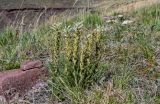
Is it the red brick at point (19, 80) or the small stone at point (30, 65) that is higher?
the small stone at point (30, 65)

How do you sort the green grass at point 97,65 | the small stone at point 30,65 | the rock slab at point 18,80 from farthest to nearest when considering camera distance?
the small stone at point 30,65, the rock slab at point 18,80, the green grass at point 97,65

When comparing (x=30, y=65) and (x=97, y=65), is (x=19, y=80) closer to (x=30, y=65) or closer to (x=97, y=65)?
(x=30, y=65)

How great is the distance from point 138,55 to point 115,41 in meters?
0.51

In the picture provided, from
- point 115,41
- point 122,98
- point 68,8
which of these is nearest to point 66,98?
point 122,98

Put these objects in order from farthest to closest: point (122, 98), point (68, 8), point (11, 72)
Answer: point (68, 8)
point (11, 72)
point (122, 98)

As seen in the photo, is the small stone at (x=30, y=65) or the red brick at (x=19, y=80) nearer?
the red brick at (x=19, y=80)

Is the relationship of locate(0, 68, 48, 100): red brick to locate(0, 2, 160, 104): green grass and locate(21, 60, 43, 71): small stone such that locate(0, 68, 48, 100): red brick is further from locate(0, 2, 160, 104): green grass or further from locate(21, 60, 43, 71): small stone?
locate(0, 2, 160, 104): green grass

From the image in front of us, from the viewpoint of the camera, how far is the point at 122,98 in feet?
11.4

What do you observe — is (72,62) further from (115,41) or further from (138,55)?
(115,41)

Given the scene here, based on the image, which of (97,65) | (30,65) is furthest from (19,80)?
(97,65)

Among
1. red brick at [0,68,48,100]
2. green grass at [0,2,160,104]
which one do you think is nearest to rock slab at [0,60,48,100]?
red brick at [0,68,48,100]

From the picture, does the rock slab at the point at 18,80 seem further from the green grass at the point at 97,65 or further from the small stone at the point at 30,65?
the green grass at the point at 97,65

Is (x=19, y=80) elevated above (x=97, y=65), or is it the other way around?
(x=97, y=65)

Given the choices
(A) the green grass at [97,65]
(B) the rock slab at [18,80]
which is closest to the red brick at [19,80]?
(B) the rock slab at [18,80]
